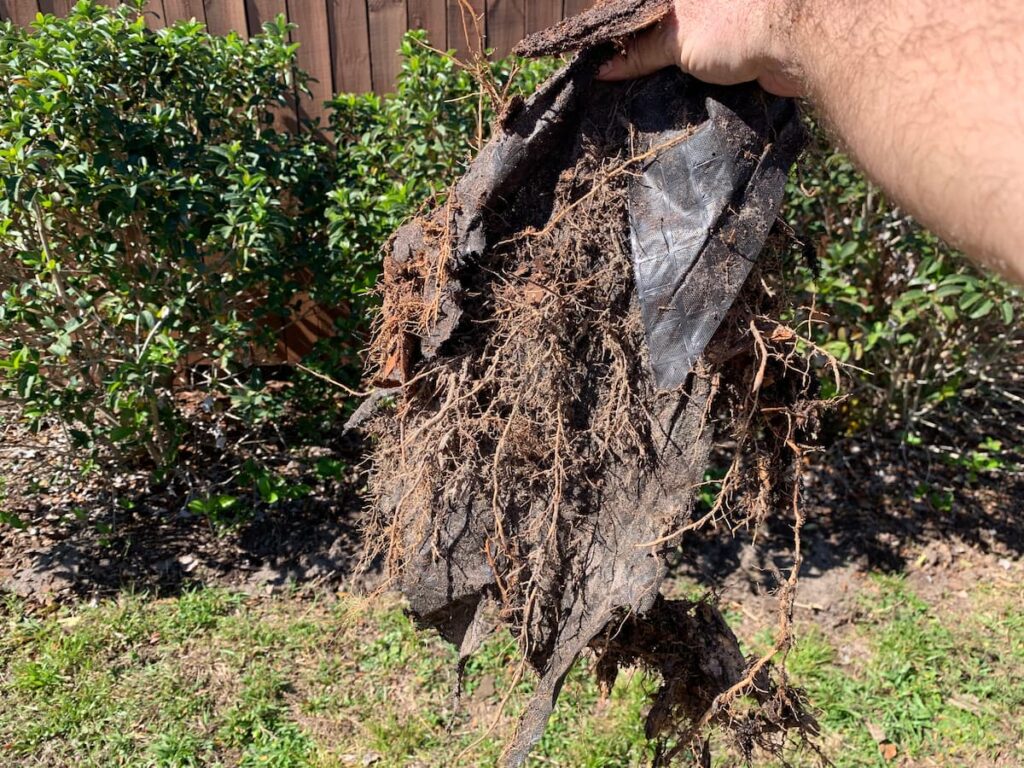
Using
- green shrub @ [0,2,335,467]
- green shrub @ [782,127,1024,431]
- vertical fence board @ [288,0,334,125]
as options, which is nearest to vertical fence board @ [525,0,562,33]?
vertical fence board @ [288,0,334,125]

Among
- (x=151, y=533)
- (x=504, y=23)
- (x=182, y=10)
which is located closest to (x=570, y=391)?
(x=151, y=533)

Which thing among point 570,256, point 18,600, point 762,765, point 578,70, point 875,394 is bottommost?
point 18,600

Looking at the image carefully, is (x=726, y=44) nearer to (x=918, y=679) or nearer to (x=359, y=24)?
(x=918, y=679)

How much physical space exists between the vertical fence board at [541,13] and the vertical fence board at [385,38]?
755 millimetres

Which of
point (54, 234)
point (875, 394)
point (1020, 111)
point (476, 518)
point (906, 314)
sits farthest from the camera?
point (875, 394)

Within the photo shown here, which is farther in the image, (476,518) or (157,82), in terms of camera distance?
(157,82)

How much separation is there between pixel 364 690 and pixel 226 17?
11.8ft

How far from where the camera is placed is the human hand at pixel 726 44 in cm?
134

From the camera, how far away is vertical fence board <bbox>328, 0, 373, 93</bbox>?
4.09 metres

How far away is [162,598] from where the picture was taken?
342 cm

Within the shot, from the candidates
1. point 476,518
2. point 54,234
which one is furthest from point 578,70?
point 54,234

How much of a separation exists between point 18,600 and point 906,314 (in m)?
4.50

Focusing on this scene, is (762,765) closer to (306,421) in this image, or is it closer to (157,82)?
(306,421)

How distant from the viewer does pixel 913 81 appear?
3.51ft
